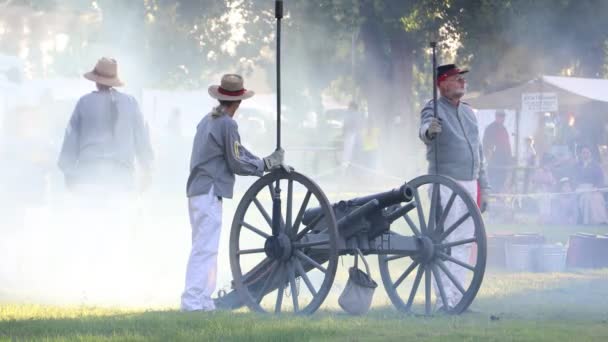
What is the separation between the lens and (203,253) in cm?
926

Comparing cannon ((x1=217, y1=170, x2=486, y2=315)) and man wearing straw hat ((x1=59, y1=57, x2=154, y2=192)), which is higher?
man wearing straw hat ((x1=59, y1=57, x2=154, y2=192))

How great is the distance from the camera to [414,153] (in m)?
31.3

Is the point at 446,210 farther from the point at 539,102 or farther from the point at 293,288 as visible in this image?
the point at 539,102

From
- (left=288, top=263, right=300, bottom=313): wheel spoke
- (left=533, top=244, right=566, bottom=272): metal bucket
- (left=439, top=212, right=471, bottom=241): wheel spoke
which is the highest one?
(left=439, top=212, right=471, bottom=241): wheel spoke

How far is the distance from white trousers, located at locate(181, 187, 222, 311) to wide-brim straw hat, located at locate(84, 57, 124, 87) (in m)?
1.89

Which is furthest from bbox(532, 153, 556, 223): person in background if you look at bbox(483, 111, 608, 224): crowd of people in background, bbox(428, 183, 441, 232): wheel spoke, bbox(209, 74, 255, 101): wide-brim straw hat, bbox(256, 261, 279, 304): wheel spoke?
bbox(256, 261, 279, 304): wheel spoke

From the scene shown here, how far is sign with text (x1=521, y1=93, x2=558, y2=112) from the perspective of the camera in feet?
77.9

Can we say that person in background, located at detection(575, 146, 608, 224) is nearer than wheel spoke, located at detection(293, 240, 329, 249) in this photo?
No

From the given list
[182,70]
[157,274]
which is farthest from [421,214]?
[182,70]

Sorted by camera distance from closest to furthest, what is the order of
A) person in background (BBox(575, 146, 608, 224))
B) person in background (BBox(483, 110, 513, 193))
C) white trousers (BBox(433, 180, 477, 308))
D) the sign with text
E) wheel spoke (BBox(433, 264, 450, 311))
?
wheel spoke (BBox(433, 264, 450, 311)) < white trousers (BBox(433, 180, 477, 308)) < person in background (BBox(575, 146, 608, 224)) < person in background (BBox(483, 110, 513, 193)) < the sign with text

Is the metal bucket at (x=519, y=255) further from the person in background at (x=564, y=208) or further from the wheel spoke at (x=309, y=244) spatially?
the person in background at (x=564, y=208)

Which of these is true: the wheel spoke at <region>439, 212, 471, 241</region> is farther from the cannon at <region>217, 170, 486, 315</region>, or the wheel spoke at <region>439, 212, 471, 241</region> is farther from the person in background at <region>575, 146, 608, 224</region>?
the person in background at <region>575, 146, 608, 224</region>

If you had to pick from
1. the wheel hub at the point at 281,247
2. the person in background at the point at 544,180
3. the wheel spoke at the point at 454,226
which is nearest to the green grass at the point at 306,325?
the wheel hub at the point at 281,247

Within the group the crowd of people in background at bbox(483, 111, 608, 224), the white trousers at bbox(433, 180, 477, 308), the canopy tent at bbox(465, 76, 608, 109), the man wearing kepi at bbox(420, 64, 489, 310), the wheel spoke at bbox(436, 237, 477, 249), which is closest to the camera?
the wheel spoke at bbox(436, 237, 477, 249)
